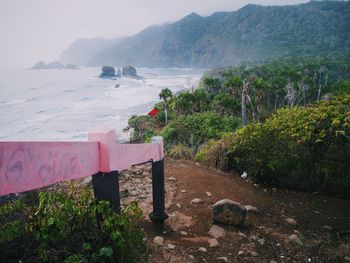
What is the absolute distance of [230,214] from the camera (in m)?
4.98

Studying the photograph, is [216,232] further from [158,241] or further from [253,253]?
[158,241]

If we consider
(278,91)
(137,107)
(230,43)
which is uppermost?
(230,43)

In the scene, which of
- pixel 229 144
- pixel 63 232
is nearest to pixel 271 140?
pixel 229 144

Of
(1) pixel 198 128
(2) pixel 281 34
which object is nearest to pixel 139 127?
(1) pixel 198 128

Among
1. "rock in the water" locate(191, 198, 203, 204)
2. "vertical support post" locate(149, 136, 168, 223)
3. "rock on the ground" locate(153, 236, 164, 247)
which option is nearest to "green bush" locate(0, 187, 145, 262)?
"rock on the ground" locate(153, 236, 164, 247)

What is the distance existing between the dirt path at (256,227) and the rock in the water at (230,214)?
13 centimetres

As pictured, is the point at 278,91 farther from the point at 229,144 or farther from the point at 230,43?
the point at 230,43

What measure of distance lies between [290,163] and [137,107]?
51.2 metres

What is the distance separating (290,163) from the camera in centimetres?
696

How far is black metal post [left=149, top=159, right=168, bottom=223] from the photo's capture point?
4449 millimetres

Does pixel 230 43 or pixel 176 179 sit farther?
pixel 230 43

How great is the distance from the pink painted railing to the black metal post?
1.46m

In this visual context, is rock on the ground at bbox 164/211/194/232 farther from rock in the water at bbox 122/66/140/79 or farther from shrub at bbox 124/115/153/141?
rock in the water at bbox 122/66/140/79

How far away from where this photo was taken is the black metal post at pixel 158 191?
445 centimetres
